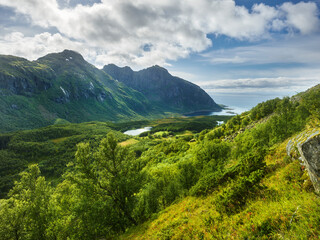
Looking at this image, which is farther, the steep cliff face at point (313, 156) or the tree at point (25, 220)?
the tree at point (25, 220)

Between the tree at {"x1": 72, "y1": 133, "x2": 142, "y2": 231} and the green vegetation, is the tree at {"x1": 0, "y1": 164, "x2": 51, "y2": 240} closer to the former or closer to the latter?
the green vegetation

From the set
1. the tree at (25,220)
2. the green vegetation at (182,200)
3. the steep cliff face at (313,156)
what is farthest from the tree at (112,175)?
the steep cliff face at (313,156)

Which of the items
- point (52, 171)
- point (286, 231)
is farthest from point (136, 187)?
point (52, 171)

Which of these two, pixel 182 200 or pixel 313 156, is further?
pixel 182 200

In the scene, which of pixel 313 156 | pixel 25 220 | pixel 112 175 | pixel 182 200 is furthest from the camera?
pixel 25 220

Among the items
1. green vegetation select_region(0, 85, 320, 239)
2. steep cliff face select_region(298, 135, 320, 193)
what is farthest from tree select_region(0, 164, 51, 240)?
steep cliff face select_region(298, 135, 320, 193)

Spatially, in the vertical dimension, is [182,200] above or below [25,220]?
above

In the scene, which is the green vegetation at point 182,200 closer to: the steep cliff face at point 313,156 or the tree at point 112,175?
the tree at point 112,175

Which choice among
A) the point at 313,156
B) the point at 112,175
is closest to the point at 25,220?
the point at 112,175

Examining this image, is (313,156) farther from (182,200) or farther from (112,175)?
(112,175)

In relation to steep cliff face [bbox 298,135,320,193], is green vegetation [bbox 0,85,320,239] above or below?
below

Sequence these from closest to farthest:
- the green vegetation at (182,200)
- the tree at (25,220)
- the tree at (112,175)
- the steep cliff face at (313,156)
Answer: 1. the steep cliff face at (313,156)
2. the green vegetation at (182,200)
3. the tree at (112,175)
4. the tree at (25,220)

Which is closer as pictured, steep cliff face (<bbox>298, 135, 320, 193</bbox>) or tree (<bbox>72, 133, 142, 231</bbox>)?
steep cliff face (<bbox>298, 135, 320, 193</bbox>)

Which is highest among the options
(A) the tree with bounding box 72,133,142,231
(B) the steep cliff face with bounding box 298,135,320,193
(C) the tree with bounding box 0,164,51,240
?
(B) the steep cliff face with bounding box 298,135,320,193
